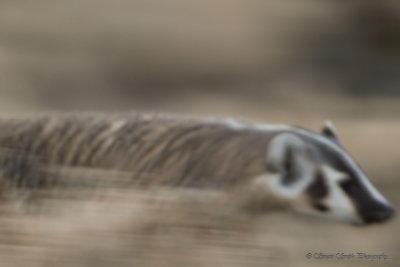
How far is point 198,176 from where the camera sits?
968mm

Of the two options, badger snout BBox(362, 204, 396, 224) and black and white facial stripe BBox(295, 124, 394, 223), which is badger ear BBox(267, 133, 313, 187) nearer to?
black and white facial stripe BBox(295, 124, 394, 223)

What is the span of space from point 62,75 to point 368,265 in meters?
1.07

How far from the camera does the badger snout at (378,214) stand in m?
1.03

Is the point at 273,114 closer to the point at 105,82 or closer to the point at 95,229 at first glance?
the point at 105,82

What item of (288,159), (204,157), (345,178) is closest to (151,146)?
(204,157)

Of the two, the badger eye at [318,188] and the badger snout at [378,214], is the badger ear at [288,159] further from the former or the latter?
the badger snout at [378,214]

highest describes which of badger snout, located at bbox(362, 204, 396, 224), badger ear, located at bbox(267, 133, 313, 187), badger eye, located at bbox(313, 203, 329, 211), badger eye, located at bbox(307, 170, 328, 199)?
badger ear, located at bbox(267, 133, 313, 187)

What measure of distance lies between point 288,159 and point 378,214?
20cm

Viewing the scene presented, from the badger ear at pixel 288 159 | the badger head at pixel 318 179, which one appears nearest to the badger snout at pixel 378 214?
the badger head at pixel 318 179

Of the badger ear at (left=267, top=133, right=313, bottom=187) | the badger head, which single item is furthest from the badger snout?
the badger ear at (left=267, top=133, right=313, bottom=187)

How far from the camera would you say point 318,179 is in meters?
1.00

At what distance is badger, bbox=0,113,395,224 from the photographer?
0.98 m

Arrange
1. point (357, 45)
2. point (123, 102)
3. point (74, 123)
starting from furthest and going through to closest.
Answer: point (357, 45) < point (123, 102) < point (74, 123)

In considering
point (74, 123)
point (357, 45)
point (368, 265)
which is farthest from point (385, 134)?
point (74, 123)
